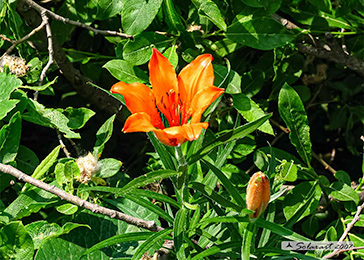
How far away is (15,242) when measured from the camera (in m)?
1.37

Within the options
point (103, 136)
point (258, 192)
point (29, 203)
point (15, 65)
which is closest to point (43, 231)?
point (29, 203)

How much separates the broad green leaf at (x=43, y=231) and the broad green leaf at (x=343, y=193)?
29.2 inches

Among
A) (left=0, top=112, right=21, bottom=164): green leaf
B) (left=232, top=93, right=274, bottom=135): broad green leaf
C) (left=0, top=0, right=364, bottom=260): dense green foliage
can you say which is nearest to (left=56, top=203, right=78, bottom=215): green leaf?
(left=0, top=0, right=364, bottom=260): dense green foliage

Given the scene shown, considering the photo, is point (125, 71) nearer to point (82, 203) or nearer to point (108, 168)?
point (108, 168)

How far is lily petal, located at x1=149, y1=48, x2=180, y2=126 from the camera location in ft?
4.01

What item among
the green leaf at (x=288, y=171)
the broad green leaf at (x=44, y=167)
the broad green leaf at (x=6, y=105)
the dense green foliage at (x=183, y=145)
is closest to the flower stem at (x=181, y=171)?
the dense green foliage at (x=183, y=145)

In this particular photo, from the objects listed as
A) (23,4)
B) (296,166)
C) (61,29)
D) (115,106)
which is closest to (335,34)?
(296,166)

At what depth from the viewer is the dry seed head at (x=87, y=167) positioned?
153 centimetres

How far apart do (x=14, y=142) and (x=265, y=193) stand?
0.76m

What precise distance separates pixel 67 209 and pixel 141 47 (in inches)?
20.8

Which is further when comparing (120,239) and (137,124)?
(120,239)

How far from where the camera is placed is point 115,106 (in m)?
2.03

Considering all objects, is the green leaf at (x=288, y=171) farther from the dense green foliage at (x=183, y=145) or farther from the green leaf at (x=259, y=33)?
the green leaf at (x=259, y=33)

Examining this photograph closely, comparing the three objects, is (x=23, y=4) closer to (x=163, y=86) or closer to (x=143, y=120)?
(x=163, y=86)
